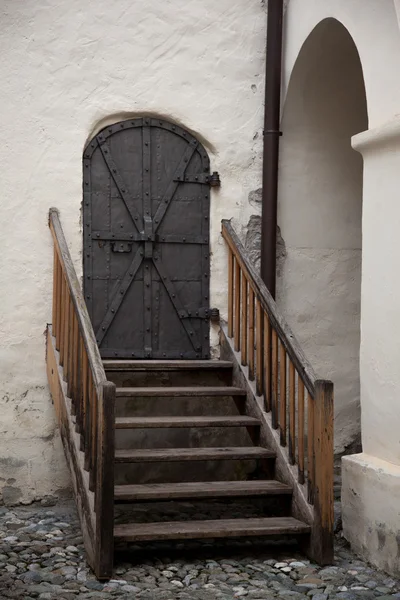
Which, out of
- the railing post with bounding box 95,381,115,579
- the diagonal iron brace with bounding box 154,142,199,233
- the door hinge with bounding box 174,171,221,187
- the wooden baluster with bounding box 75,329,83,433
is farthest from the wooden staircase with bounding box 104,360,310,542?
the door hinge with bounding box 174,171,221,187

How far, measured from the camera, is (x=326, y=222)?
710 cm

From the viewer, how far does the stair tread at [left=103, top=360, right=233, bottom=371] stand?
6266 millimetres

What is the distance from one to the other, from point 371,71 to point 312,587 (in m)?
2.81

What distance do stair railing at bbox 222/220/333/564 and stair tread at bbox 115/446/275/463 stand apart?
0.19 metres

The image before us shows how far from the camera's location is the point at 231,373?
6469mm

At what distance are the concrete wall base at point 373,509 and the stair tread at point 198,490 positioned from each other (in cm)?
37

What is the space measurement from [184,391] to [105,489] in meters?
1.34

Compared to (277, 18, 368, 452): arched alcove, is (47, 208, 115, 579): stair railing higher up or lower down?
lower down

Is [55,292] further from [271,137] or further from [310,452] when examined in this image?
[310,452]

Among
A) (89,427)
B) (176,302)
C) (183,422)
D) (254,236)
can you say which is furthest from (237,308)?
(89,427)

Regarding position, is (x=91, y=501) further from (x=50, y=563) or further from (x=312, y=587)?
(x=312, y=587)

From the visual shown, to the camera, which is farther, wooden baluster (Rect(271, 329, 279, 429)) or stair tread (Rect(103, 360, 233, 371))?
stair tread (Rect(103, 360, 233, 371))

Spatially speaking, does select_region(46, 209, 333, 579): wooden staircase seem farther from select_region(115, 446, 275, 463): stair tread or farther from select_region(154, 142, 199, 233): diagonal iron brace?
select_region(154, 142, 199, 233): diagonal iron brace

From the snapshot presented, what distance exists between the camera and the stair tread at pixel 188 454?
542cm
